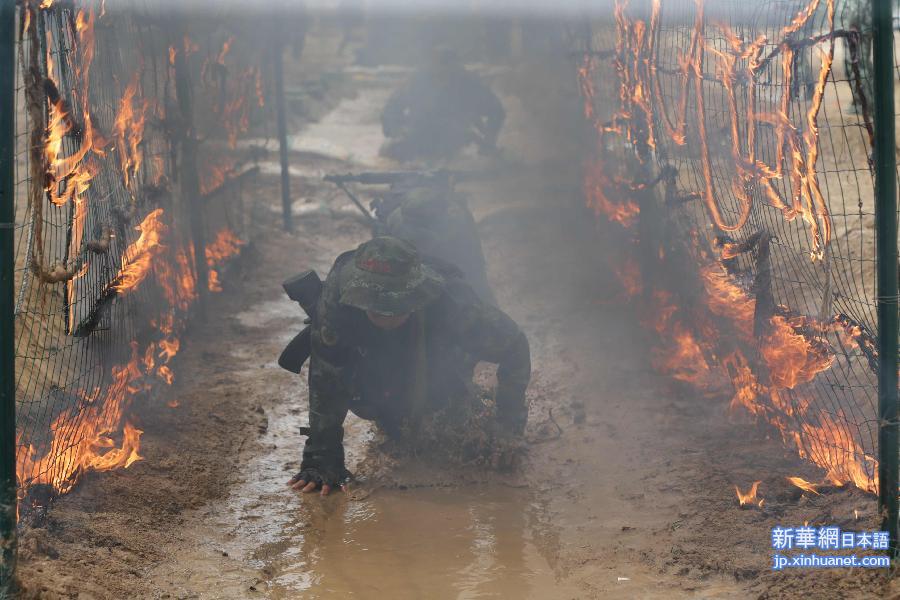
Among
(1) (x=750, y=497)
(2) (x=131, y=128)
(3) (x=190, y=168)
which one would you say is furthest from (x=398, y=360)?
(3) (x=190, y=168)

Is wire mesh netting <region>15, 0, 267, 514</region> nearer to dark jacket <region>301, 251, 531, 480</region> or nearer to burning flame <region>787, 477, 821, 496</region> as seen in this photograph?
dark jacket <region>301, 251, 531, 480</region>

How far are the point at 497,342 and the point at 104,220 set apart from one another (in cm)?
246

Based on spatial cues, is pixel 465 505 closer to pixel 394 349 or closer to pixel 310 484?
pixel 310 484

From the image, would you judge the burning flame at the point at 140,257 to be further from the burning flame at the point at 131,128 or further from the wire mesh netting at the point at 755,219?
the wire mesh netting at the point at 755,219

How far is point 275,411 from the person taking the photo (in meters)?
7.27

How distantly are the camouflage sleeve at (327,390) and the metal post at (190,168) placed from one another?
3516 millimetres

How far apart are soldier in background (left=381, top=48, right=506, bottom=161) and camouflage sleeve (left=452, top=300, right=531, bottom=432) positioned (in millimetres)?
10805

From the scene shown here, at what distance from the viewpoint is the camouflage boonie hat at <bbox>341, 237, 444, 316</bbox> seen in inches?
212

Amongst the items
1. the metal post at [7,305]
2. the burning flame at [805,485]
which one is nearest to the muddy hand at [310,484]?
the metal post at [7,305]

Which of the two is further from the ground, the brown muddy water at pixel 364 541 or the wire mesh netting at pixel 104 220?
the wire mesh netting at pixel 104 220

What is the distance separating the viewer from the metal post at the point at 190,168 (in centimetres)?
850

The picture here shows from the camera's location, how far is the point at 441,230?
323 inches

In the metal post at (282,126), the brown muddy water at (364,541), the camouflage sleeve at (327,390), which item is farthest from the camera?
the metal post at (282,126)

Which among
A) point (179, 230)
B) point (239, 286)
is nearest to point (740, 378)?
point (179, 230)
